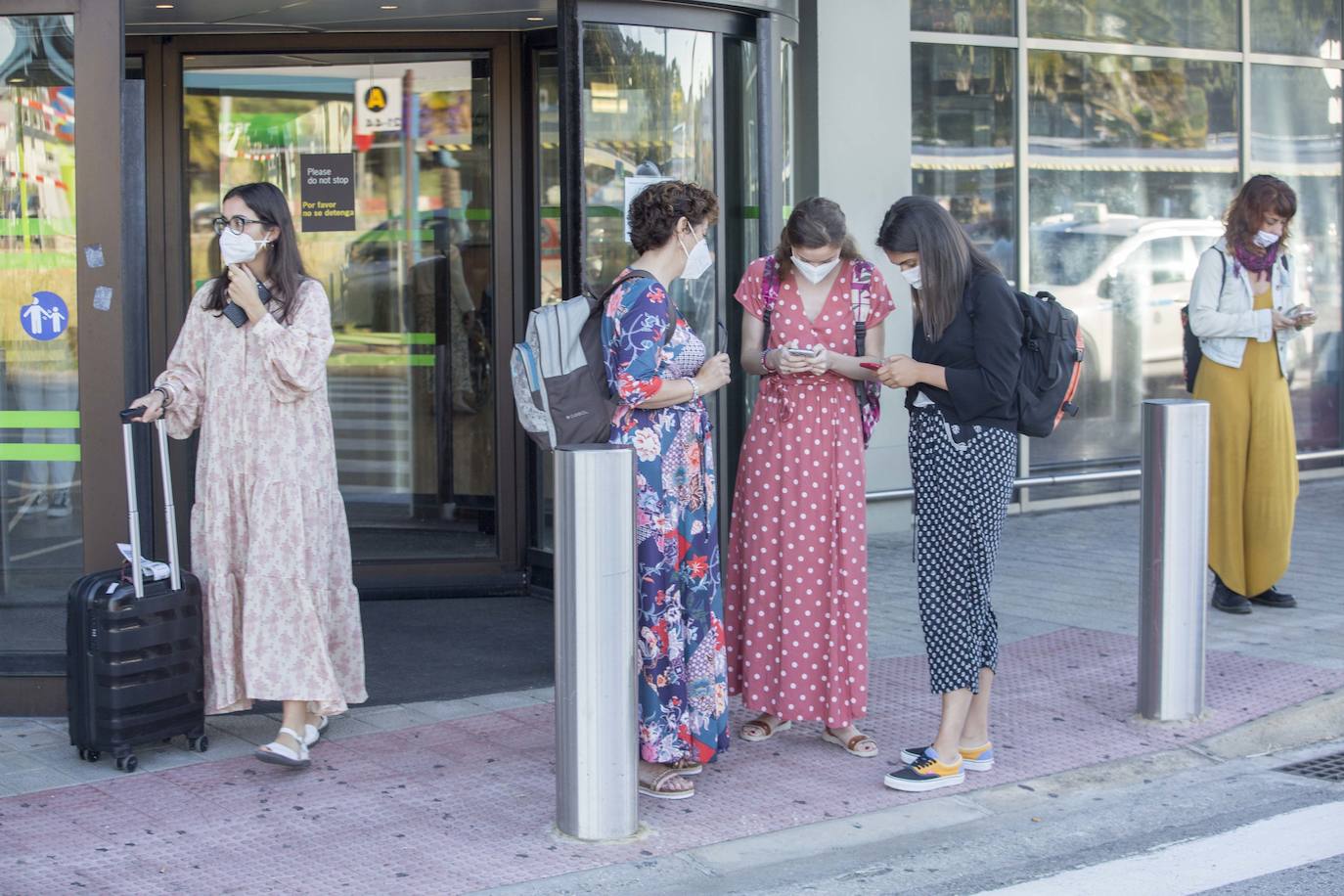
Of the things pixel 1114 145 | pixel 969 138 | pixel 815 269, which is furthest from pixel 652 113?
pixel 1114 145

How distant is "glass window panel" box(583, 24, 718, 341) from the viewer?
6.52 m

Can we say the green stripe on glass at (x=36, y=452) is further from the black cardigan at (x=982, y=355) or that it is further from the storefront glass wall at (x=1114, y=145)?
the storefront glass wall at (x=1114, y=145)

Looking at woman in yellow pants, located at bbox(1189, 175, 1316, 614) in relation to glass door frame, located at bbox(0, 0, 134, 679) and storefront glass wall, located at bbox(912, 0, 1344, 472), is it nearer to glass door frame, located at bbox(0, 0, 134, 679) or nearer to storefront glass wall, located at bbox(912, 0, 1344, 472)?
storefront glass wall, located at bbox(912, 0, 1344, 472)

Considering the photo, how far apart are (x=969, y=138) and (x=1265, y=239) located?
10.2 feet

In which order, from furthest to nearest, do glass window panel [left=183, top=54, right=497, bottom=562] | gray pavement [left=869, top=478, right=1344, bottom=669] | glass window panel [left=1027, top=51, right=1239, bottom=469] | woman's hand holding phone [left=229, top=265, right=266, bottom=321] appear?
glass window panel [left=1027, top=51, right=1239, bottom=469] → glass window panel [left=183, top=54, right=497, bottom=562] → gray pavement [left=869, top=478, right=1344, bottom=669] → woman's hand holding phone [left=229, top=265, right=266, bottom=321]

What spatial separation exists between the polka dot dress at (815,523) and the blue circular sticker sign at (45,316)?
2.46 meters

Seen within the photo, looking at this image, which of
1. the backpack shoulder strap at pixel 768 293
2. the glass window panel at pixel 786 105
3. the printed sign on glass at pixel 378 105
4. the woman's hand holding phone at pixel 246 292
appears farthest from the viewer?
the printed sign on glass at pixel 378 105

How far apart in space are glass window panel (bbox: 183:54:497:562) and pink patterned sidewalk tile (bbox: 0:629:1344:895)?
268 cm

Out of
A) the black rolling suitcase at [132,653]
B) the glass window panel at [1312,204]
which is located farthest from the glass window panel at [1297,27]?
the black rolling suitcase at [132,653]

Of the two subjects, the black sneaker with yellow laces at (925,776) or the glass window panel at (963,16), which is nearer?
the black sneaker with yellow laces at (925,776)

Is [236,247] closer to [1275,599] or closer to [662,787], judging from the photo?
[662,787]

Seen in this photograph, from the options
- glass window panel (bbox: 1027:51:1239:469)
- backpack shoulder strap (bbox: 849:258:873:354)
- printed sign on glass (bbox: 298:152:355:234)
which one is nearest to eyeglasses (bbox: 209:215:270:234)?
backpack shoulder strap (bbox: 849:258:873:354)

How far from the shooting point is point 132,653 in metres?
5.16

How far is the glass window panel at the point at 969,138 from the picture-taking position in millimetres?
9977
